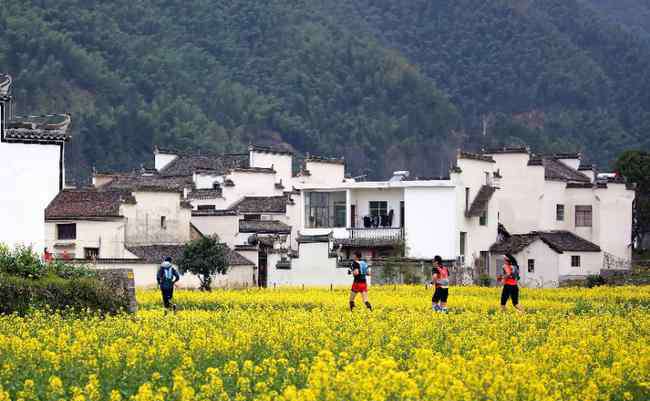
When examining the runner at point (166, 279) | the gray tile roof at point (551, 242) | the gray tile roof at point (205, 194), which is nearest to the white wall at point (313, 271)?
the gray tile roof at point (551, 242)

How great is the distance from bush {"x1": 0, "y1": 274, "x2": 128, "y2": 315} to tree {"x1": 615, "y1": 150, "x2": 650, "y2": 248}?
5723cm

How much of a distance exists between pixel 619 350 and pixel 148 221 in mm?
39607

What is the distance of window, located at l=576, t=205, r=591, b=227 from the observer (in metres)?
75.0

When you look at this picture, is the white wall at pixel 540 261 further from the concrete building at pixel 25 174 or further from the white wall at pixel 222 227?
the concrete building at pixel 25 174

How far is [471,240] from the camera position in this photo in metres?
66.2

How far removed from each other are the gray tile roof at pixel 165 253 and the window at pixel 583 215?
2109 centimetres

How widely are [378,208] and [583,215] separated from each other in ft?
43.4

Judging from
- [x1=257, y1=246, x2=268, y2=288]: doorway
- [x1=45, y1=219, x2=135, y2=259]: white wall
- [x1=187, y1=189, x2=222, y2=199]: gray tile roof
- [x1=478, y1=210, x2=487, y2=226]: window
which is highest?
[x1=187, y1=189, x2=222, y2=199]: gray tile roof

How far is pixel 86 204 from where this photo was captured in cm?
5850

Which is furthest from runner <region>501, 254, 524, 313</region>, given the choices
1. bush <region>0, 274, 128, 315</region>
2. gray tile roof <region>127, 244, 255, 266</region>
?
gray tile roof <region>127, 244, 255, 266</region>

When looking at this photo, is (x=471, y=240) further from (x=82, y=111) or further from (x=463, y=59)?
(x=463, y=59)

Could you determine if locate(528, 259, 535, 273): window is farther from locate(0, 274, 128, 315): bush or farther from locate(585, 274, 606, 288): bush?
locate(0, 274, 128, 315): bush

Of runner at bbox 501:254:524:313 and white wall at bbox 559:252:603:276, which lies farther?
white wall at bbox 559:252:603:276

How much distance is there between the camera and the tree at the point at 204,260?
5366 centimetres
